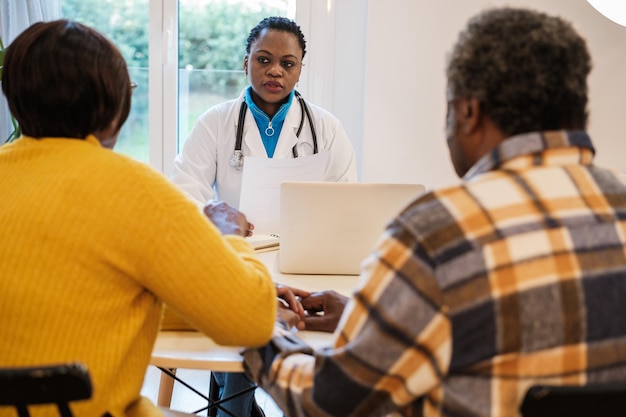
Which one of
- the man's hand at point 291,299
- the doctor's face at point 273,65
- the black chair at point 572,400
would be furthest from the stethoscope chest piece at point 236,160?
the black chair at point 572,400

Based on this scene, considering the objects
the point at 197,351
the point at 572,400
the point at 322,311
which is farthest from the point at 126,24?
the point at 572,400

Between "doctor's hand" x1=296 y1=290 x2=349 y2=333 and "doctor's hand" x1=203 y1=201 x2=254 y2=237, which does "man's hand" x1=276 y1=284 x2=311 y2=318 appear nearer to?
"doctor's hand" x1=296 y1=290 x2=349 y2=333

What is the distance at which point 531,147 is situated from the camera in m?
0.96

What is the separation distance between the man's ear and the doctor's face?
162cm

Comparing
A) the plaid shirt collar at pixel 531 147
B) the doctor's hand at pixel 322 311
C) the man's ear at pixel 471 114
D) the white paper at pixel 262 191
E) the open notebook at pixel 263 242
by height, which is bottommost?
the open notebook at pixel 263 242

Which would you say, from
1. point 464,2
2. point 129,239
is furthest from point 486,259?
point 464,2

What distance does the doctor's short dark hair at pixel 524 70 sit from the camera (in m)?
0.95

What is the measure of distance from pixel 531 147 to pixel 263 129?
173 cm

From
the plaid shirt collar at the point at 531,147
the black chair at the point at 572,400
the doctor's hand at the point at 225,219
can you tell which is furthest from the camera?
the doctor's hand at the point at 225,219

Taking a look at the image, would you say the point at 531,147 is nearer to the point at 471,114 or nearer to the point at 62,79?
the point at 471,114

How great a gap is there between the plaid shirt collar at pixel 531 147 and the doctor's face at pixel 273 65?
1.66 m

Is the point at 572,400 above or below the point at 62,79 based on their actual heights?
below

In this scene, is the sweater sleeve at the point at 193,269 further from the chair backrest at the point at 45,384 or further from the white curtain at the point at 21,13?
the white curtain at the point at 21,13

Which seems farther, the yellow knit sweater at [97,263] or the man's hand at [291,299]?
the man's hand at [291,299]
